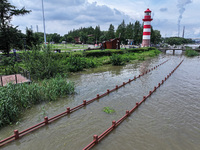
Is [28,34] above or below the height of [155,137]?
above

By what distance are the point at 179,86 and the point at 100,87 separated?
294 inches

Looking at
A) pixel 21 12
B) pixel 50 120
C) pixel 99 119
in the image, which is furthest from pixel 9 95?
pixel 21 12

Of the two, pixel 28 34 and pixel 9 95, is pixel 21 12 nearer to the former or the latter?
pixel 28 34

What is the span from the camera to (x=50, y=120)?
305 inches

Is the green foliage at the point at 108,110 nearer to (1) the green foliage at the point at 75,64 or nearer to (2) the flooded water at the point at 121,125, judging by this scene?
(2) the flooded water at the point at 121,125

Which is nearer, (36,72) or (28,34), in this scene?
(36,72)

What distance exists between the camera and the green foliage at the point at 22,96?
730 centimetres

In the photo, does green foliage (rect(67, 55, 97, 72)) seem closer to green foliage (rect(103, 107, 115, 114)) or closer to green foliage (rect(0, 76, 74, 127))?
green foliage (rect(0, 76, 74, 127))

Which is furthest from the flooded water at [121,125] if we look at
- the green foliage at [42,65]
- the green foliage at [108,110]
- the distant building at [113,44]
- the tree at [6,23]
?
the distant building at [113,44]

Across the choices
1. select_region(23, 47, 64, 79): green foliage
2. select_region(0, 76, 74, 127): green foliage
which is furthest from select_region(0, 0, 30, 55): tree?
select_region(0, 76, 74, 127): green foliage

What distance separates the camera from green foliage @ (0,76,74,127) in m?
7.30

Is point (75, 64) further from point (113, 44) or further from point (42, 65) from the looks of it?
point (113, 44)

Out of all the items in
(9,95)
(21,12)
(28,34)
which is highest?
(21,12)

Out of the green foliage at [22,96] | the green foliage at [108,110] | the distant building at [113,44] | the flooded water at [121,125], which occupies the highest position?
the distant building at [113,44]
